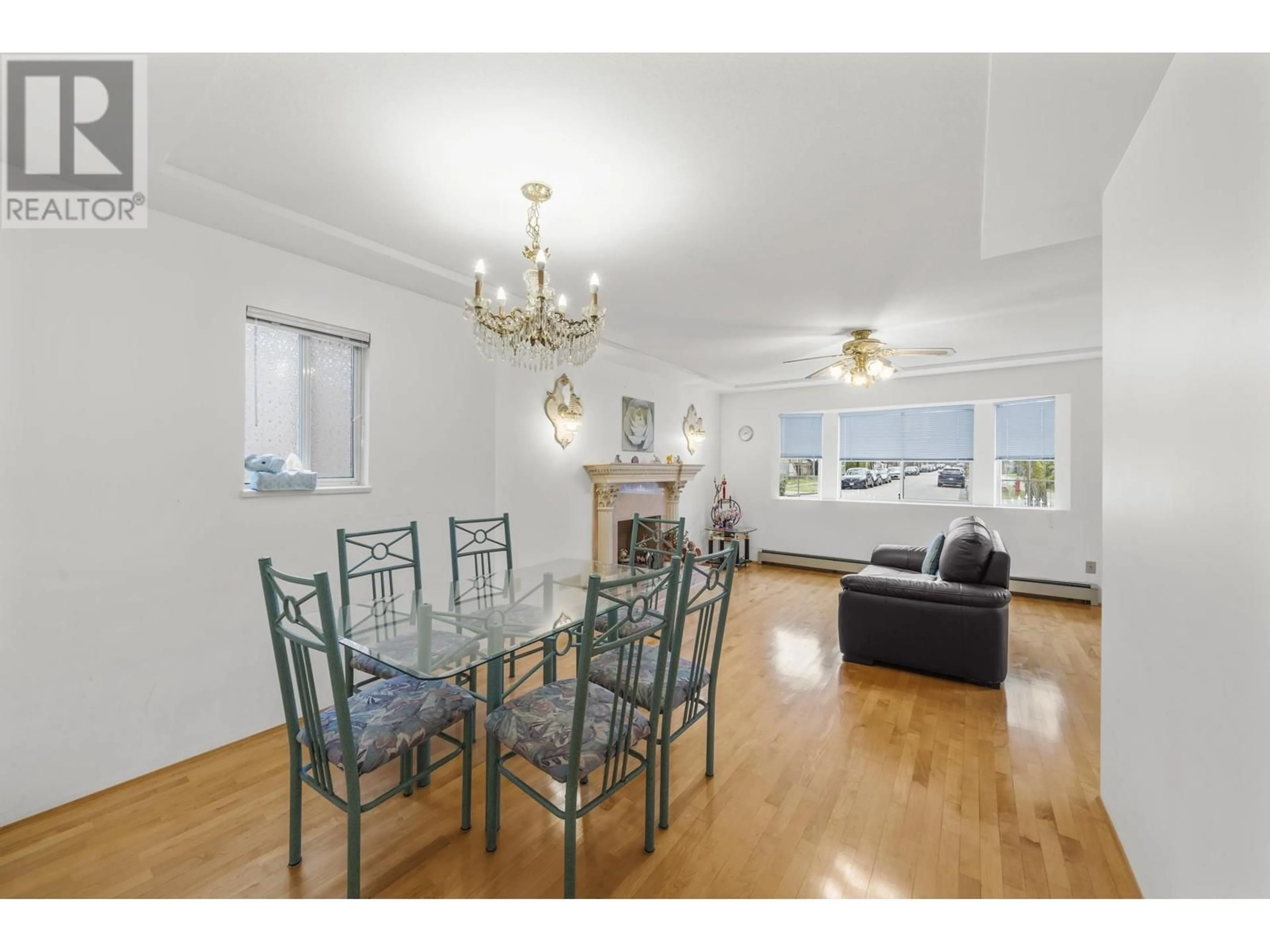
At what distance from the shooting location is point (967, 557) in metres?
3.21

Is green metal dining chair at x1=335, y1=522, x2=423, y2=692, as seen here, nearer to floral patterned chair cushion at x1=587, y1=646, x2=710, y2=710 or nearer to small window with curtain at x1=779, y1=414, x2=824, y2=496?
floral patterned chair cushion at x1=587, y1=646, x2=710, y2=710

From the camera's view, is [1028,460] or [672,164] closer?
[672,164]

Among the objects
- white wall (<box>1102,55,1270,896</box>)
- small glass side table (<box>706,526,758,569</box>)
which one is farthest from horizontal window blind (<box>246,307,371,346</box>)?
small glass side table (<box>706,526,758,569</box>)

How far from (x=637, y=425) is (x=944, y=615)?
3385 millimetres

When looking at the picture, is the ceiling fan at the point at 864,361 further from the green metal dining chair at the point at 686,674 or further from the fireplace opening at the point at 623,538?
the green metal dining chair at the point at 686,674

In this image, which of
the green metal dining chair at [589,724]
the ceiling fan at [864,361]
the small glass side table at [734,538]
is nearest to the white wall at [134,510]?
the green metal dining chair at [589,724]

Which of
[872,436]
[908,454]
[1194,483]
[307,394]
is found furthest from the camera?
[872,436]

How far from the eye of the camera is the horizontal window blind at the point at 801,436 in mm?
6652

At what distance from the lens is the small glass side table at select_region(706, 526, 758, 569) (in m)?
6.73

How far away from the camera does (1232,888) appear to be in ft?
3.34

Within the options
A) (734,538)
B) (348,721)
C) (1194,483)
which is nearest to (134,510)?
(348,721)

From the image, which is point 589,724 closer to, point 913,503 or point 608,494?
point 608,494

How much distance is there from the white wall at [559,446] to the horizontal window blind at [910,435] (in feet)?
7.20

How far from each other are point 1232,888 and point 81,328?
147 inches
